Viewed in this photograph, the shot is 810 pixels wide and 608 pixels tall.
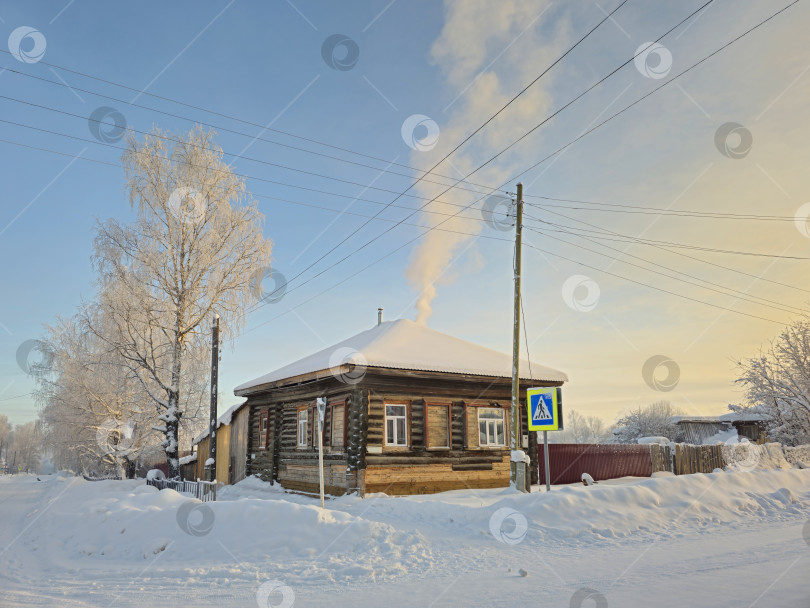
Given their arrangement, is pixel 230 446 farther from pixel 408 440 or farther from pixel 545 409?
pixel 545 409

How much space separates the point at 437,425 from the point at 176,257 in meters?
13.6

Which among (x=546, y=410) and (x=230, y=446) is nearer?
(x=546, y=410)

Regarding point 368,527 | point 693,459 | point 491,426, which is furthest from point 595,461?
point 368,527

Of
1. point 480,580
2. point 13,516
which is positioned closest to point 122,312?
point 13,516

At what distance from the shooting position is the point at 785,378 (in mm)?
29141

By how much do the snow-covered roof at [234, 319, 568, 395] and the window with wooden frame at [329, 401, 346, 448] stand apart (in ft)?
4.80

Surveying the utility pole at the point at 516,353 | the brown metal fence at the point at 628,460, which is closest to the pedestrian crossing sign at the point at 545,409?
the utility pole at the point at 516,353

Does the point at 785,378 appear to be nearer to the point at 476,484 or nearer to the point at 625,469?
the point at 625,469

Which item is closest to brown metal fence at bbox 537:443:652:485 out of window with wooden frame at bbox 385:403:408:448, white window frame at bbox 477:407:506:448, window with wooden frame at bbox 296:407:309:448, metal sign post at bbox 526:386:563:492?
white window frame at bbox 477:407:506:448

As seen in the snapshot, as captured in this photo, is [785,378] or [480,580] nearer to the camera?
[480,580]

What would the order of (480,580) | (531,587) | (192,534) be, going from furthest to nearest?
1. (192,534)
2. (480,580)
3. (531,587)

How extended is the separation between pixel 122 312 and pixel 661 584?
73.5 ft

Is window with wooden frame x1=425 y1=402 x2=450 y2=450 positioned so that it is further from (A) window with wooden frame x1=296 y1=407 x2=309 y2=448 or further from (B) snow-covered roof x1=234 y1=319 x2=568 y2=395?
(A) window with wooden frame x1=296 y1=407 x2=309 y2=448

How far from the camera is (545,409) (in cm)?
1477
